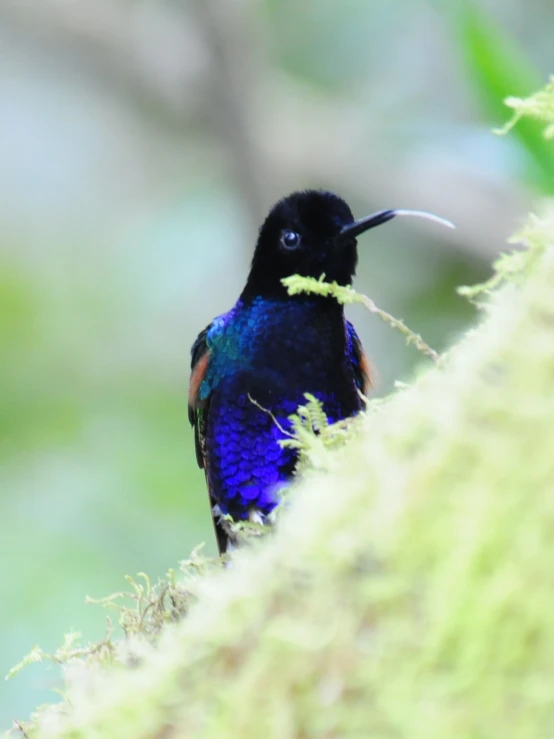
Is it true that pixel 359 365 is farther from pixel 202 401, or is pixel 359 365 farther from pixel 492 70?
pixel 492 70

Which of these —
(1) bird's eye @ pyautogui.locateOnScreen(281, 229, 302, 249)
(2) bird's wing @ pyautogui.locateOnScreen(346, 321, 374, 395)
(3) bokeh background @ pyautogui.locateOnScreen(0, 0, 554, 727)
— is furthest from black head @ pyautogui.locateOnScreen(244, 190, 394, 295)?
(3) bokeh background @ pyautogui.locateOnScreen(0, 0, 554, 727)

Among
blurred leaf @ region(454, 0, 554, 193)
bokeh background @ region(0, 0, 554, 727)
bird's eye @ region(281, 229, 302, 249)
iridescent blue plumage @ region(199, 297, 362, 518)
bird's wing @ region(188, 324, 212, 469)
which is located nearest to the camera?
iridescent blue plumage @ region(199, 297, 362, 518)

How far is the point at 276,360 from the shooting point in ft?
7.70

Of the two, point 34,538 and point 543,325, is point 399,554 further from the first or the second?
point 34,538

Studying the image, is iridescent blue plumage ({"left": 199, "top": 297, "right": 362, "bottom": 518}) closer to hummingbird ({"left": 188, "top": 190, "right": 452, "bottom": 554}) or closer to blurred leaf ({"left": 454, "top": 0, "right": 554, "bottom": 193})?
hummingbird ({"left": 188, "top": 190, "right": 452, "bottom": 554})

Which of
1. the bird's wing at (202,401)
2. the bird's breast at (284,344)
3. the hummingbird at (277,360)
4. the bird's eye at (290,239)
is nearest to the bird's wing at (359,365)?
the hummingbird at (277,360)

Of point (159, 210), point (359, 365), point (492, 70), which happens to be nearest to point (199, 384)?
point (359, 365)

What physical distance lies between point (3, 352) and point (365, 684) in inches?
242

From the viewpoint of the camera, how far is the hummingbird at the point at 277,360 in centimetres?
233

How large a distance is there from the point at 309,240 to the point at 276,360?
0.34 m

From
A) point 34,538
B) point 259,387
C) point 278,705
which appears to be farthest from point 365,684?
point 34,538

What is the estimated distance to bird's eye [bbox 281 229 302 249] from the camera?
2430 millimetres

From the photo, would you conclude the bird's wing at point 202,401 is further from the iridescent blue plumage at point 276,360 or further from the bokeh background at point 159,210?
the bokeh background at point 159,210

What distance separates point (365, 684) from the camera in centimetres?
62
